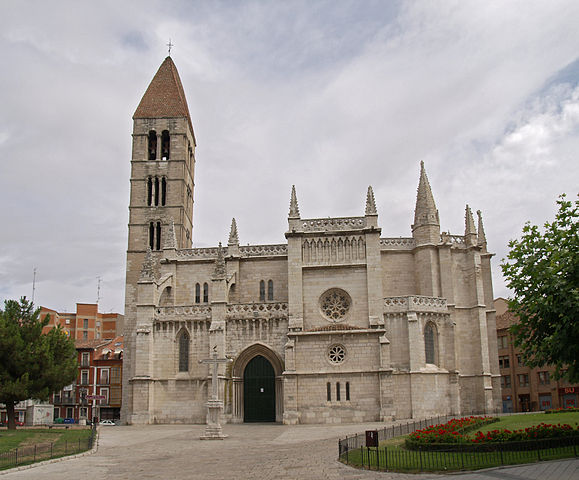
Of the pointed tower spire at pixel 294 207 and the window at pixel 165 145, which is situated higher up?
the window at pixel 165 145

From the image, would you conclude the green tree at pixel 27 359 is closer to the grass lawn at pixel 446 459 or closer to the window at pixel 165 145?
the window at pixel 165 145

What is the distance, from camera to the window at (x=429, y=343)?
39.5m

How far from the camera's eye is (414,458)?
57.9 feet

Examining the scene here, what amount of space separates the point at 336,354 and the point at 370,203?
414 inches

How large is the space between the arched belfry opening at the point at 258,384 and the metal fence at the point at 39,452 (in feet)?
44.4

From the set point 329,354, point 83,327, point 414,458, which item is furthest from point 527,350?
point 83,327

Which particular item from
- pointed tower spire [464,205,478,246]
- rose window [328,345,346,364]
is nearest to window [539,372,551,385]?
pointed tower spire [464,205,478,246]

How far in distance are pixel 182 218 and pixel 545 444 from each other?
3915cm

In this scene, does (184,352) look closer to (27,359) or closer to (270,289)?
(270,289)

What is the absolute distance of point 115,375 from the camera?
207 ft

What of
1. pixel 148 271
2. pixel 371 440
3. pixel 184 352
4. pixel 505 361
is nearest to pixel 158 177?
pixel 148 271

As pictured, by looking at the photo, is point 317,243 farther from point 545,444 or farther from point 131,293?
point 545,444

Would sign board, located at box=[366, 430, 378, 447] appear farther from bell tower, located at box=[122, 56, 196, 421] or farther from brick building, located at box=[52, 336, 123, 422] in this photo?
brick building, located at box=[52, 336, 123, 422]

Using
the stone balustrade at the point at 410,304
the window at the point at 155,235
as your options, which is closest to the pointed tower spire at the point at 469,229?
the stone balustrade at the point at 410,304
